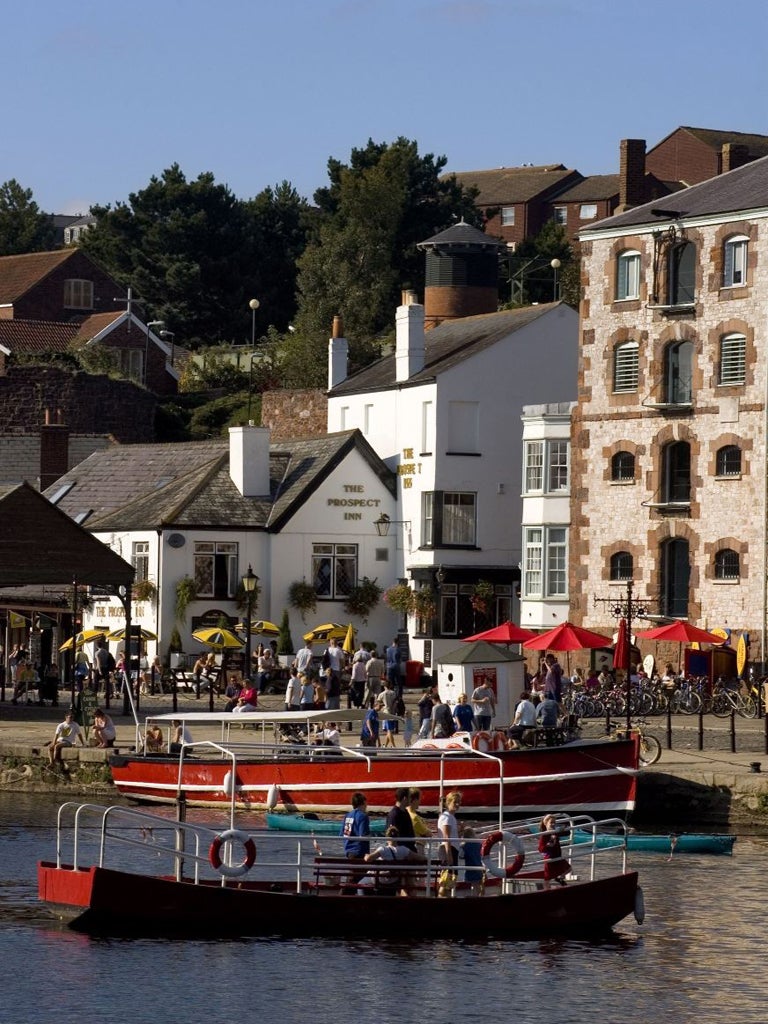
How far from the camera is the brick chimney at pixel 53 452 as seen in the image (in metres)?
80.2

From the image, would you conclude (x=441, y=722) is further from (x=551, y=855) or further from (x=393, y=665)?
(x=393, y=665)

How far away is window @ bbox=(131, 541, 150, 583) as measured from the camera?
67.1 m


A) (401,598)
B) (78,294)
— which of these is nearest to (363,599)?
(401,598)

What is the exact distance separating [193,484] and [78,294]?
4243 cm

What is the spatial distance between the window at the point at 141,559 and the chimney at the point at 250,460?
3.85m

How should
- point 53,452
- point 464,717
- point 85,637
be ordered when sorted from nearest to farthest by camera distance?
point 464,717
point 85,637
point 53,452

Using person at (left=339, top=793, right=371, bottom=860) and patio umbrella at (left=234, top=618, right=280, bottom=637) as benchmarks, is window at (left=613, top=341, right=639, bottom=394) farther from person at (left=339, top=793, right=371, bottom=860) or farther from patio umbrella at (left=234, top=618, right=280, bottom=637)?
person at (left=339, top=793, right=371, bottom=860)

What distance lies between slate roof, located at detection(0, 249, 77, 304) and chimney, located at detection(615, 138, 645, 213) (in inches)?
1660

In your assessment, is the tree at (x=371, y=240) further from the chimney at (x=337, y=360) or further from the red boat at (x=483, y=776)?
the red boat at (x=483, y=776)

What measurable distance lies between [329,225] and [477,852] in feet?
263

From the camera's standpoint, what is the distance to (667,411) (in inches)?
2496

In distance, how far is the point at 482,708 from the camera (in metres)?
46.2

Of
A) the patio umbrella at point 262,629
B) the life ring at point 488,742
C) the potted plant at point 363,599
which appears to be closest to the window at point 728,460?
Result: the potted plant at point 363,599

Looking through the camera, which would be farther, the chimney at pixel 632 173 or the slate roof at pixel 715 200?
the chimney at pixel 632 173
